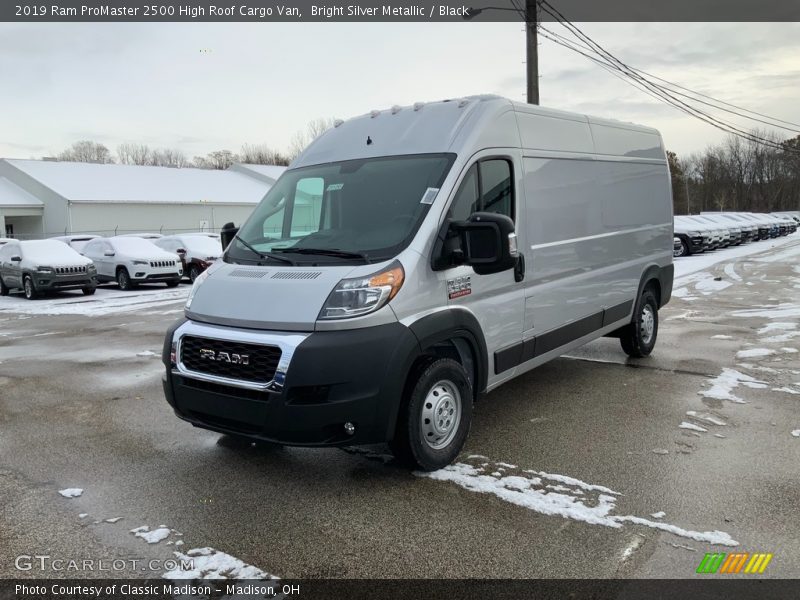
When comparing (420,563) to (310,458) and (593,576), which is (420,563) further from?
(310,458)

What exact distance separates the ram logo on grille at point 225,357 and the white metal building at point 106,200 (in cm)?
4027

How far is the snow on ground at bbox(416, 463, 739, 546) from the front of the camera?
3744 mm

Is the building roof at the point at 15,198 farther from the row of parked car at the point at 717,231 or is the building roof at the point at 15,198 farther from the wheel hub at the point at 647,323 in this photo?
the wheel hub at the point at 647,323

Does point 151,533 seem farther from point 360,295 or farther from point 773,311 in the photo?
point 773,311

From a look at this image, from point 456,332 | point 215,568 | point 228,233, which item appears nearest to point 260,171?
point 228,233

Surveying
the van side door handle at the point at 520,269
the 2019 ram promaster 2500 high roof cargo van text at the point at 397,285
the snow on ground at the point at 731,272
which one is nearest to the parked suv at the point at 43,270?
the 2019 ram promaster 2500 high roof cargo van text at the point at 397,285

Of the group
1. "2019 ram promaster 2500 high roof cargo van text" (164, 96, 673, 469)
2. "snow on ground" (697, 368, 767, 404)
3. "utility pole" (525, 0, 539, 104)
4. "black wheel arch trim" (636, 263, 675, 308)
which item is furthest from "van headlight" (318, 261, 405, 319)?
"utility pole" (525, 0, 539, 104)

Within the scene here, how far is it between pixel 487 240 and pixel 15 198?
45.1 meters

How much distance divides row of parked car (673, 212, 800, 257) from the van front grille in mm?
21569

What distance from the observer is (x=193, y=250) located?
72.1 feet

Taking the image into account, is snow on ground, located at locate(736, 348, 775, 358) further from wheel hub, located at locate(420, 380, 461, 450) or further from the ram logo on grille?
the ram logo on grille

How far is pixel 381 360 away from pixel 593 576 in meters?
1.68

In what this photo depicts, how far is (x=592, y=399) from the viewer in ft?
20.8

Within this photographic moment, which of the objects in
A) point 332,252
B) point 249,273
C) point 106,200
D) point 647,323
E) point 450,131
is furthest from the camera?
point 106,200
